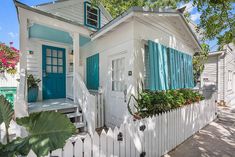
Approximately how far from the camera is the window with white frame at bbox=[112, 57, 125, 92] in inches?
219

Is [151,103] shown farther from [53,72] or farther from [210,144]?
[53,72]

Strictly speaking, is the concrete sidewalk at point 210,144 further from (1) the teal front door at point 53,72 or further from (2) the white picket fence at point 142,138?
(1) the teal front door at point 53,72

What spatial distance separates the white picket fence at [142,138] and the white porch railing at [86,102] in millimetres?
1351

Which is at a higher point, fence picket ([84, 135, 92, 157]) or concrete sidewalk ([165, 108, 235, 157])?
fence picket ([84, 135, 92, 157])

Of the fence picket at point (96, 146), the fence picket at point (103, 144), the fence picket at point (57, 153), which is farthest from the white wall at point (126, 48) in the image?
the fence picket at point (57, 153)

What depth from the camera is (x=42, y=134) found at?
1636 millimetres

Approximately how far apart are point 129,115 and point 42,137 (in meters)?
3.47

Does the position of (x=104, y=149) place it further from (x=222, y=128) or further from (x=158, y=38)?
(x=222, y=128)

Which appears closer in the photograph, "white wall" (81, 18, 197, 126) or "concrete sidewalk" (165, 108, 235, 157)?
"concrete sidewalk" (165, 108, 235, 157)

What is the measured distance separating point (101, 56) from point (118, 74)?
1.37 m

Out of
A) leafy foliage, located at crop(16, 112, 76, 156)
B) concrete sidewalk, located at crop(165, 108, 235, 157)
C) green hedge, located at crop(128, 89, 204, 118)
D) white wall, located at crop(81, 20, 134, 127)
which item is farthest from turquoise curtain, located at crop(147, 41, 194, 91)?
leafy foliage, located at crop(16, 112, 76, 156)

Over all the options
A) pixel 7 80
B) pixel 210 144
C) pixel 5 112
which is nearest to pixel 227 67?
pixel 210 144

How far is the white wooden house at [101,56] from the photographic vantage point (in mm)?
4875

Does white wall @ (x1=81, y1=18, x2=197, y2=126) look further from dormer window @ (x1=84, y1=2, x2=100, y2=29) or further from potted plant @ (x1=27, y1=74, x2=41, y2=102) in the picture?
potted plant @ (x1=27, y1=74, x2=41, y2=102)
